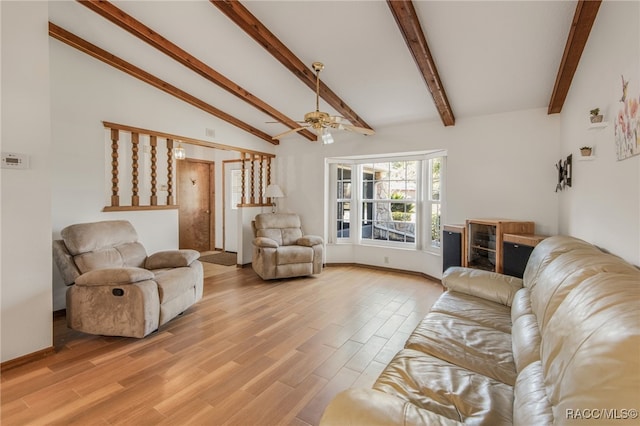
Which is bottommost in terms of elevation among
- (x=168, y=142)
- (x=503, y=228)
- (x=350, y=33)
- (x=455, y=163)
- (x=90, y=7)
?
(x=503, y=228)

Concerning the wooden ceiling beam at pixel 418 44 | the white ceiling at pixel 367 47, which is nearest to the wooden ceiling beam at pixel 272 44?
the white ceiling at pixel 367 47

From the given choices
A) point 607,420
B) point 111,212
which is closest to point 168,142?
point 111,212

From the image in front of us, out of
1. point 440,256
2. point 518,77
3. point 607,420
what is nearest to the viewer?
point 607,420

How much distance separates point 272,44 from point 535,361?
10.6 ft

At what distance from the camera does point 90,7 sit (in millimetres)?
2678

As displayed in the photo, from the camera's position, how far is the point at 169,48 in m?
3.20

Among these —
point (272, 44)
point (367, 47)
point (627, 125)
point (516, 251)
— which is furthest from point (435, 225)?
point (272, 44)

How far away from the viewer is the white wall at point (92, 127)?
3.21 metres

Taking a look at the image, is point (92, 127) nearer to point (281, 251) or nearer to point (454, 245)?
point (281, 251)

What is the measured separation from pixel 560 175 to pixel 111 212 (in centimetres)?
539

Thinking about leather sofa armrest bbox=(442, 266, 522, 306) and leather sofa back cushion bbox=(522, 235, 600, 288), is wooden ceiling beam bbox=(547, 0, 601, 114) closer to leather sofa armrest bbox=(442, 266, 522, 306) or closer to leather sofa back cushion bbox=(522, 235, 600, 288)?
leather sofa back cushion bbox=(522, 235, 600, 288)

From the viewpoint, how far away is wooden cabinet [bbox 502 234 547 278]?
2982 mm

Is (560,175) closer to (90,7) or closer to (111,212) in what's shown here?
(90,7)

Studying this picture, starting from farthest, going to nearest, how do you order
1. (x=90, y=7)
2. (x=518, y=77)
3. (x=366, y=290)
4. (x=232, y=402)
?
(x=366, y=290)
(x=518, y=77)
(x=90, y=7)
(x=232, y=402)
